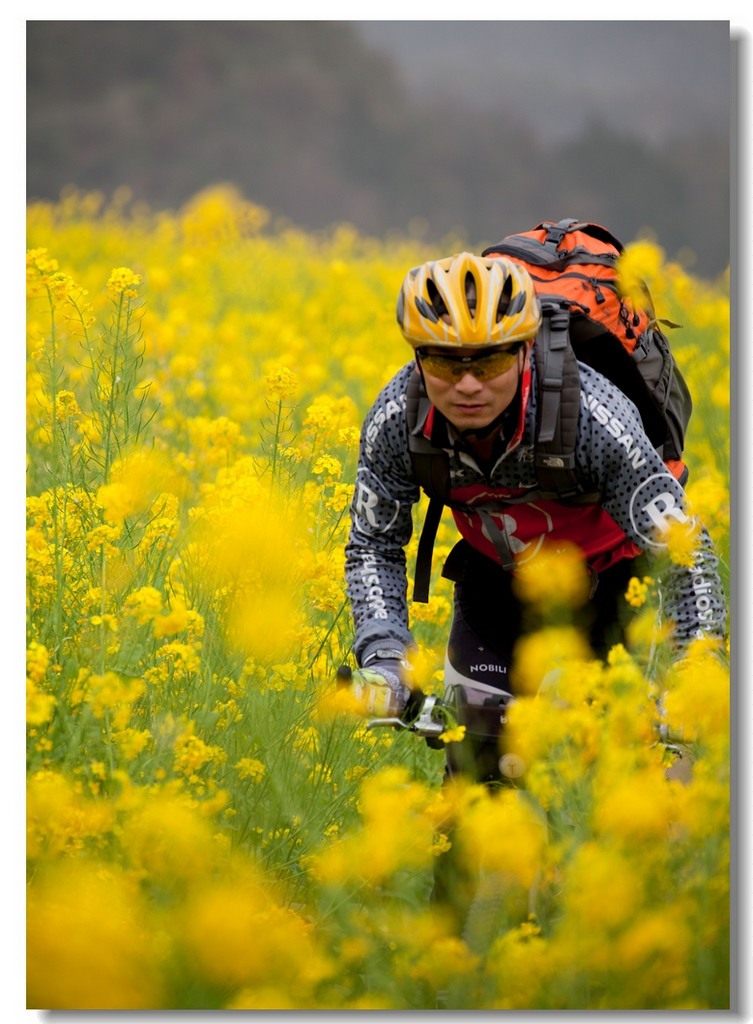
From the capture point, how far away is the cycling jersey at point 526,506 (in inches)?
103

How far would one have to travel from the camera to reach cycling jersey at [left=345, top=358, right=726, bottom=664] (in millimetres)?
2604

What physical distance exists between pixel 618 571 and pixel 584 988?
36.9 inches

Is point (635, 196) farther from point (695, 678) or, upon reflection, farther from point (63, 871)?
point (63, 871)

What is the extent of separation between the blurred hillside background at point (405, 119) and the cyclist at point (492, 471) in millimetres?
812

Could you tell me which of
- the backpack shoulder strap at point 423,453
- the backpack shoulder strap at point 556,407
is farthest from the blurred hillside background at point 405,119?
the backpack shoulder strap at point 423,453

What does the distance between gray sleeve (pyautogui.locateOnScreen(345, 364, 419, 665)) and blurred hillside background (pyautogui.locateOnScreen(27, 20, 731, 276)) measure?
0.99 m

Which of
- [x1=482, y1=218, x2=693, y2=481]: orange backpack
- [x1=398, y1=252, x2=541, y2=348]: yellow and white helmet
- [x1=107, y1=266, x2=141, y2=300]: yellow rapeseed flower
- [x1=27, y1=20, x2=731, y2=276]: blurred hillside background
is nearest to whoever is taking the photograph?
[x1=398, y1=252, x2=541, y2=348]: yellow and white helmet

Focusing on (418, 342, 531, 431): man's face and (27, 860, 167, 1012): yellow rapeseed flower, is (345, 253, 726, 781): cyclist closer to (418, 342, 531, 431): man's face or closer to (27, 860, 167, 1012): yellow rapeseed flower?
(418, 342, 531, 431): man's face

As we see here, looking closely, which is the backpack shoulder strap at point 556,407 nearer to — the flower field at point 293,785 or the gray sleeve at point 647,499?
the gray sleeve at point 647,499

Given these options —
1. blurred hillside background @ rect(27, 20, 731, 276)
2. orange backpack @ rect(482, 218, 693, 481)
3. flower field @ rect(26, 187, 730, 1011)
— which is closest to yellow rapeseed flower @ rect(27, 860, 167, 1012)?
flower field @ rect(26, 187, 730, 1011)

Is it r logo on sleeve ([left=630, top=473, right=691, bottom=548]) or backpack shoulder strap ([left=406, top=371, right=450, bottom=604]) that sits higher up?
backpack shoulder strap ([left=406, top=371, right=450, bottom=604])

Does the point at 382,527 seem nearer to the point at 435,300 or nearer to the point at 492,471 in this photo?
the point at 492,471
